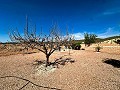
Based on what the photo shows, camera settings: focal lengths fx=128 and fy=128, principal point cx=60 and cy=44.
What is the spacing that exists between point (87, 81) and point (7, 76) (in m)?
6.17

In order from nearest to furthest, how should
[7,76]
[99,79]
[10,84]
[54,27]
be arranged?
[10,84]
[99,79]
[7,76]
[54,27]

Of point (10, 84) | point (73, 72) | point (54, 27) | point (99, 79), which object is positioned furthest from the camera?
point (54, 27)

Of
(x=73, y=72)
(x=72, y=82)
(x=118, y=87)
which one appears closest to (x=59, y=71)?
(x=73, y=72)

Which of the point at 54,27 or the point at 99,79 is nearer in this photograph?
the point at 99,79

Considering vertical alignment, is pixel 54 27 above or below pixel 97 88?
above

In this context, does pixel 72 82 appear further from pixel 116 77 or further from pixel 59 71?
pixel 116 77

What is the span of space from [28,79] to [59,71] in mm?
2903

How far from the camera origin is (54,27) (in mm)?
12344

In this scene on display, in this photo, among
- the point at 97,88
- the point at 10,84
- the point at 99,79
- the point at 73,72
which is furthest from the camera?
the point at 73,72

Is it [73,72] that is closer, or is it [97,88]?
[97,88]

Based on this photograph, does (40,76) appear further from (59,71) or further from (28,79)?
(59,71)

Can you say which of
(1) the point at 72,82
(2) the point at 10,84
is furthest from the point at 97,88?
(2) the point at 10,84

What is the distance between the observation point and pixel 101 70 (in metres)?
11.4

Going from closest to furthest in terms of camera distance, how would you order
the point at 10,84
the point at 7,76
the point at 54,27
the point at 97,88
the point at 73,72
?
the point at 97,88
the point at 10,84
the point at 7,76
the point at 73,72
the point at 54,27
